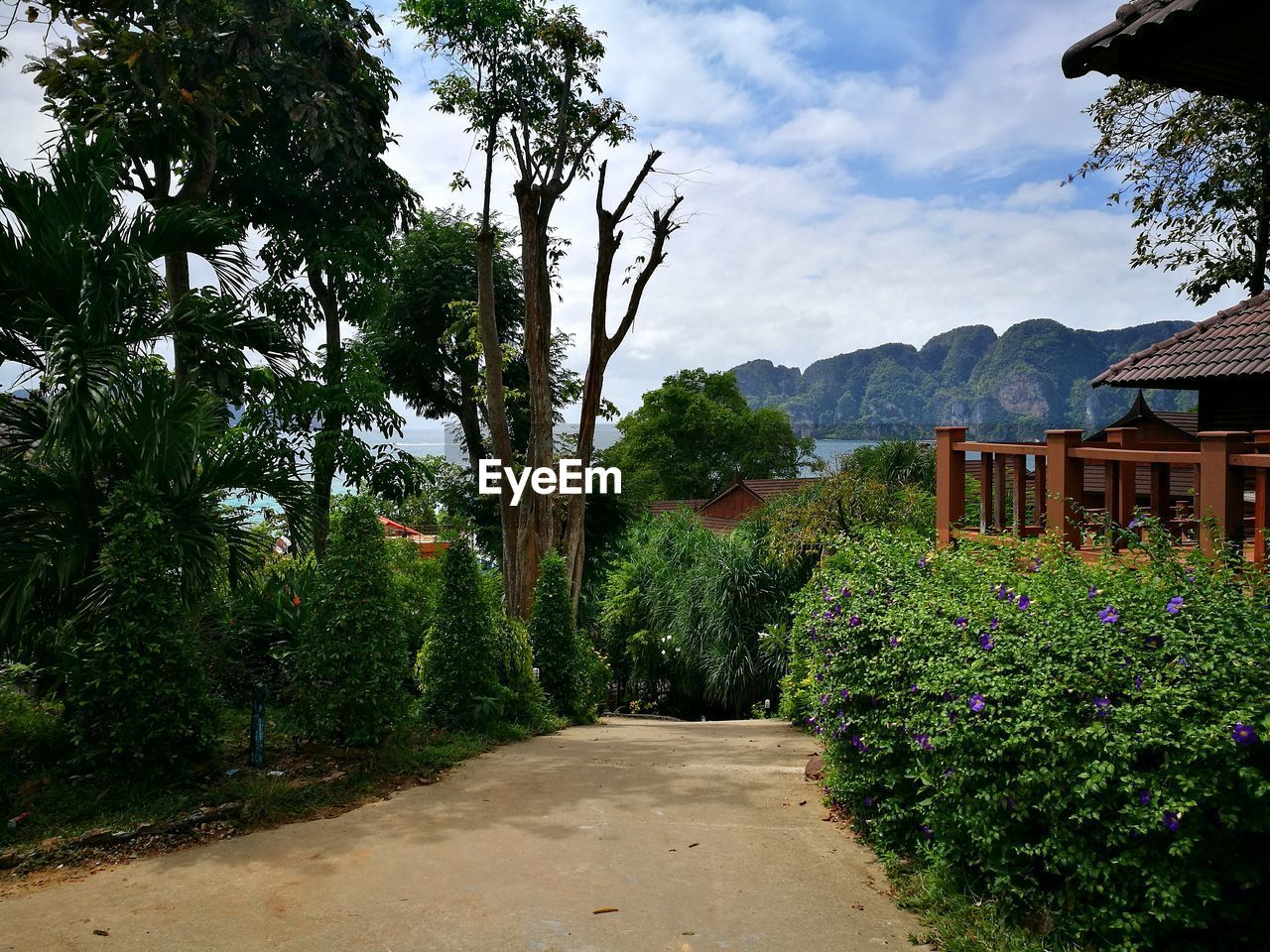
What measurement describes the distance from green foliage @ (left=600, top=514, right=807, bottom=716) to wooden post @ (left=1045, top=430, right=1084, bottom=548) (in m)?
7.17

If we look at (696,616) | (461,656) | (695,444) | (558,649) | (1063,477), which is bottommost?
(696,616)

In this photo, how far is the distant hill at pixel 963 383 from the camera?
10044 centimetres

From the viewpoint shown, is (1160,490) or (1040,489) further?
(1040,489)

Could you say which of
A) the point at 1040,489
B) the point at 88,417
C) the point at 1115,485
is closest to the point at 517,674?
the point at 88,417

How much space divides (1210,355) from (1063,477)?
4562 millimetres

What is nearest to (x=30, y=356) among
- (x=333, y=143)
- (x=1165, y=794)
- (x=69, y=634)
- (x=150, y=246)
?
(x=150, y=246)

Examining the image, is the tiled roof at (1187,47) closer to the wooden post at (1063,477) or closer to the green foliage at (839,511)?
the wooden post at (1063,477)

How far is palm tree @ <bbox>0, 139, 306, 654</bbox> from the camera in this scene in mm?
5762

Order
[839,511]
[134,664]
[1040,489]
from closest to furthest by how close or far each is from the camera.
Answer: [134,664] → [1040,489] → [839,511]

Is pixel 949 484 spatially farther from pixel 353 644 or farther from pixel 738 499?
pixel 738 499

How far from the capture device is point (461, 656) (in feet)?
27.7

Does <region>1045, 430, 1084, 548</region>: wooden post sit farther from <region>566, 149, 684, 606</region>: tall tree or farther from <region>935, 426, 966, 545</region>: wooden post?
<region>566, 149, 684, 606</region>: tall tree

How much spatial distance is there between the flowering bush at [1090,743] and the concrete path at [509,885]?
1.94 feet

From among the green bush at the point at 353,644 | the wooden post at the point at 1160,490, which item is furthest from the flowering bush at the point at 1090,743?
the green bush at the point at 353,644
